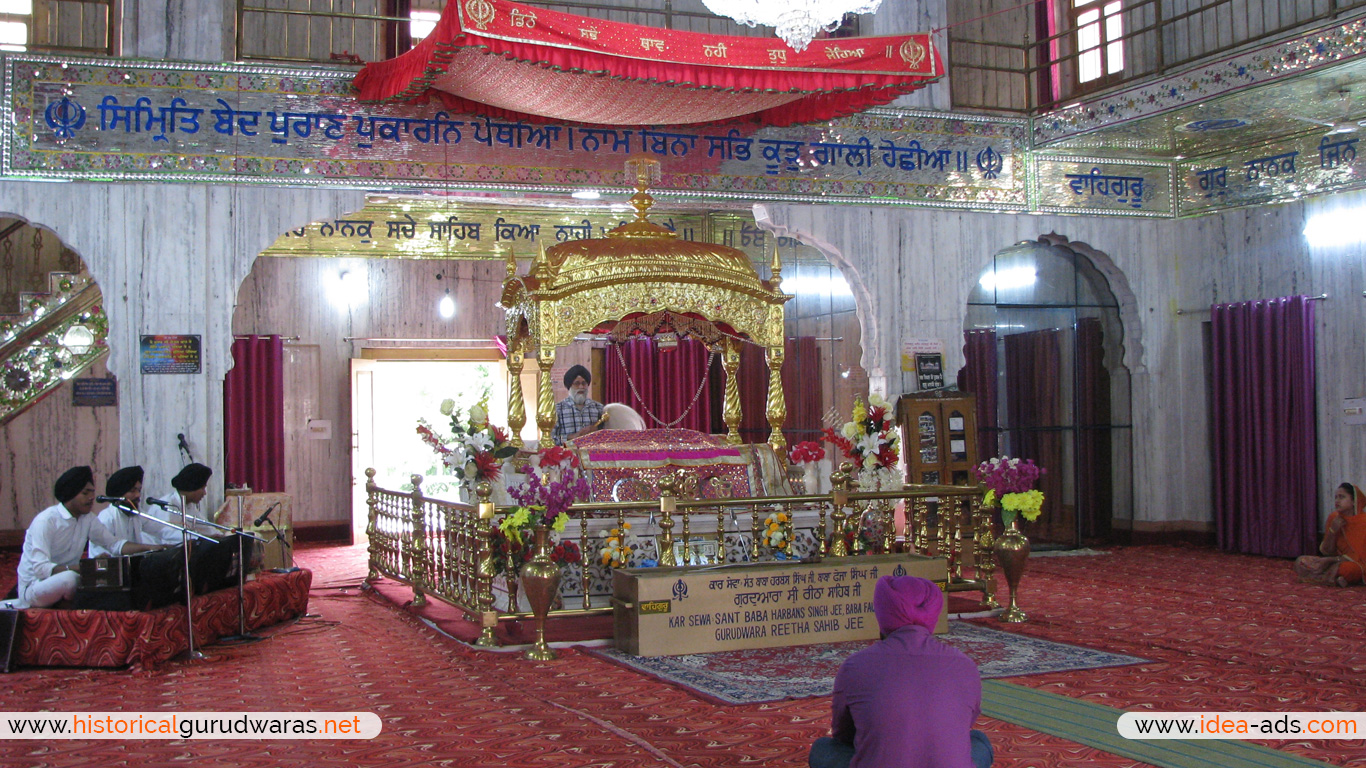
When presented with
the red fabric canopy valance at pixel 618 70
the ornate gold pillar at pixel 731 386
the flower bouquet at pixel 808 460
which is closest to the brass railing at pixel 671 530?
the flower bouquet at pixel 808 460

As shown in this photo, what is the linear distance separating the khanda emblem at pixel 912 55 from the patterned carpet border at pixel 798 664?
12.1 ft

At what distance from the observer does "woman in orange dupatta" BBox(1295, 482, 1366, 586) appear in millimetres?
7176

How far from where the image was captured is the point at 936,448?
8508mm

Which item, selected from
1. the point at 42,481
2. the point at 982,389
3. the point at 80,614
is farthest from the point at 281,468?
the point at 982,389

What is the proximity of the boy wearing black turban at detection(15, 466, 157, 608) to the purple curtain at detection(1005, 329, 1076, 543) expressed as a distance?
6.81m

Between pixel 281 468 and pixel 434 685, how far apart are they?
6595mm

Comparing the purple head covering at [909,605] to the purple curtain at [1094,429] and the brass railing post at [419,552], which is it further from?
the purple curtain at [1094,429]

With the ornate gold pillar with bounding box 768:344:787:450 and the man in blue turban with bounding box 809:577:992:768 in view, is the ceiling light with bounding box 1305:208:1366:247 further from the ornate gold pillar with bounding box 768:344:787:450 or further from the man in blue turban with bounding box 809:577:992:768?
the man in blue turban with bounding box 809:577:992:768

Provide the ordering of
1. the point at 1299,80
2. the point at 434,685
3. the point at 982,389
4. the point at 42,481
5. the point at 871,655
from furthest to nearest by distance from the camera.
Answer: the point at 42,481
the point at 982,389
the point at 1299,80
the point at 434,685
the point at 871,655

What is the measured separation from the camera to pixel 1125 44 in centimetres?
1002

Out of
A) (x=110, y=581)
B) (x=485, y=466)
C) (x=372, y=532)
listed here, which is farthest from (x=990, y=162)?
(x=110, y=581)

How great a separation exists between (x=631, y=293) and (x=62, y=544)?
3177 mm

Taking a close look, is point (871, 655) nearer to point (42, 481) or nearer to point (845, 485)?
point (845, 485)

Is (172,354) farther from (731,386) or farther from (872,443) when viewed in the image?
(872,443)
